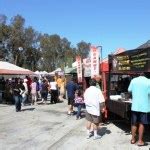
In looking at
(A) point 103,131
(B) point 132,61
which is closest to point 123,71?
(B) point 132,61

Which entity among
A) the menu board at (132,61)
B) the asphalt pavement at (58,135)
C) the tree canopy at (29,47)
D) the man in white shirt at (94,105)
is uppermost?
the tree canopy at (29,47)

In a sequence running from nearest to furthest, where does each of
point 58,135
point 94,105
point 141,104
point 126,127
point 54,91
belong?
1. point 141,104
2. point 94,105
3. point 58,135
4. point 126,127
5. point 54,91

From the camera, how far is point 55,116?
19922mm

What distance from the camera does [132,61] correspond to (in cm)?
1310

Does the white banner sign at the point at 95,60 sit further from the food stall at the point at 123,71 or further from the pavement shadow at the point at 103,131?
the pavement shadow at the point at 103,131

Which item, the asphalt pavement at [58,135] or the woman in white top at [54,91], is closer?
the asphalt pavement at [58,135]

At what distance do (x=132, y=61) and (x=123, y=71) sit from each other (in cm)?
104

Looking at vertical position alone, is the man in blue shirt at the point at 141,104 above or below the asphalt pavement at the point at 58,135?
above

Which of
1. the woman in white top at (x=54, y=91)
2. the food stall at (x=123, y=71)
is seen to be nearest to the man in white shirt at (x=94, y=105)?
the food stall at (x=123, y=71)

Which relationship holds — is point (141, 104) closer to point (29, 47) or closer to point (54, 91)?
point (54, 91)

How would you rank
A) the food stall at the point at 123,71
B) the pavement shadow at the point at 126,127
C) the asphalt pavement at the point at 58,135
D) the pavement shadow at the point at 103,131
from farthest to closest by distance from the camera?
1. the pavement shadow at the point at 103,131
2. the pavement shadow at the point at 126,127
3. the food stall at the point at 123,71
4. the asphalt pavement at the point at 58,135

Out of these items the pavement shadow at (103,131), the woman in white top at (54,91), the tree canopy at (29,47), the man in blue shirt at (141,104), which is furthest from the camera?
the tree canopy at (29,47)

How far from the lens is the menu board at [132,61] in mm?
11931

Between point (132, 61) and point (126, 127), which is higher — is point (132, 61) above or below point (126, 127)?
above
